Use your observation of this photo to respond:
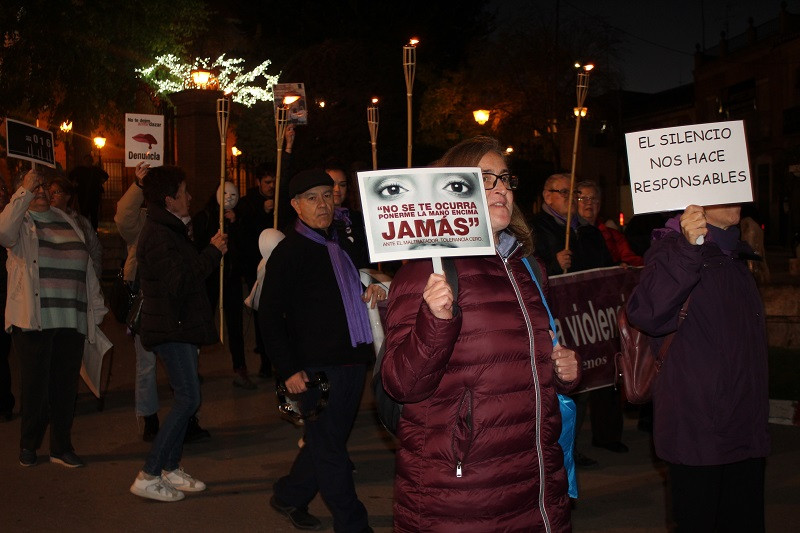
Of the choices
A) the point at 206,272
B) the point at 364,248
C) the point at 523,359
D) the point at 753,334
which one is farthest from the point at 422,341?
the point at 206,272

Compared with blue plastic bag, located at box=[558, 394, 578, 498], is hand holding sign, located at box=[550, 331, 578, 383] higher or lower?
higher

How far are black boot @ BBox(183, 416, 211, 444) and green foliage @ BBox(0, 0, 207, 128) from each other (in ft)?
41.4

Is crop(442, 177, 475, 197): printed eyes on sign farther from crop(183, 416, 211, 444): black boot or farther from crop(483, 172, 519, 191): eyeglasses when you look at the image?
crop(183, 416, 211, 444): black boot

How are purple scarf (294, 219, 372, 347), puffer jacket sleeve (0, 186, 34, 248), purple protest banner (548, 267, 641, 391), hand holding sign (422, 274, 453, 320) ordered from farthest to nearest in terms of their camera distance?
1. purple protest banner (548, 267, 641, 391)
2. puffer jacket sleeve (0, 186, 34, 248)
3. purple scarf (294, 219, 372, 347)
4. hand holding sign (422, 274, 453, 320)

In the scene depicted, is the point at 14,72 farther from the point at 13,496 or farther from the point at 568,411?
the point at 568,411

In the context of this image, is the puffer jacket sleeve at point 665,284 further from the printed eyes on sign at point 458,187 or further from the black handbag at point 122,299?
the black handbag at point 122,299

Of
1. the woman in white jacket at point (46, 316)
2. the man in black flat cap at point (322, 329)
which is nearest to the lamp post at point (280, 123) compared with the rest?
the woman in white jacket at point (46, 316)

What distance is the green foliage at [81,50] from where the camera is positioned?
A: 58.4ft

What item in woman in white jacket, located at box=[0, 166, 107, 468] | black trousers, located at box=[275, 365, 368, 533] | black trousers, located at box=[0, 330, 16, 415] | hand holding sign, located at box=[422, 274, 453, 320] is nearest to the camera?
hand holding sign, located at box=[422, 274, 453, 320]

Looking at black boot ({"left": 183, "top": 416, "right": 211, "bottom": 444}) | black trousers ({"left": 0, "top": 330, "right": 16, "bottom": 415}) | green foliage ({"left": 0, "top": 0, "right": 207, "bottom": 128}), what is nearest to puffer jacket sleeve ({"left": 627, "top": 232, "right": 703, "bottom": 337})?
black boot ({"left": 183, "top": 416, "right": 211, "bottom": 444})

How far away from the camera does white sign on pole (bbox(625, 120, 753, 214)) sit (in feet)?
12.3

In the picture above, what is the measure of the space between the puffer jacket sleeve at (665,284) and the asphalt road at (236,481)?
7.20ft

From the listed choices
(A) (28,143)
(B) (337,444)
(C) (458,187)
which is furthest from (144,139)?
(C) (458,187)

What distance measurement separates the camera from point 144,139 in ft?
28.0
